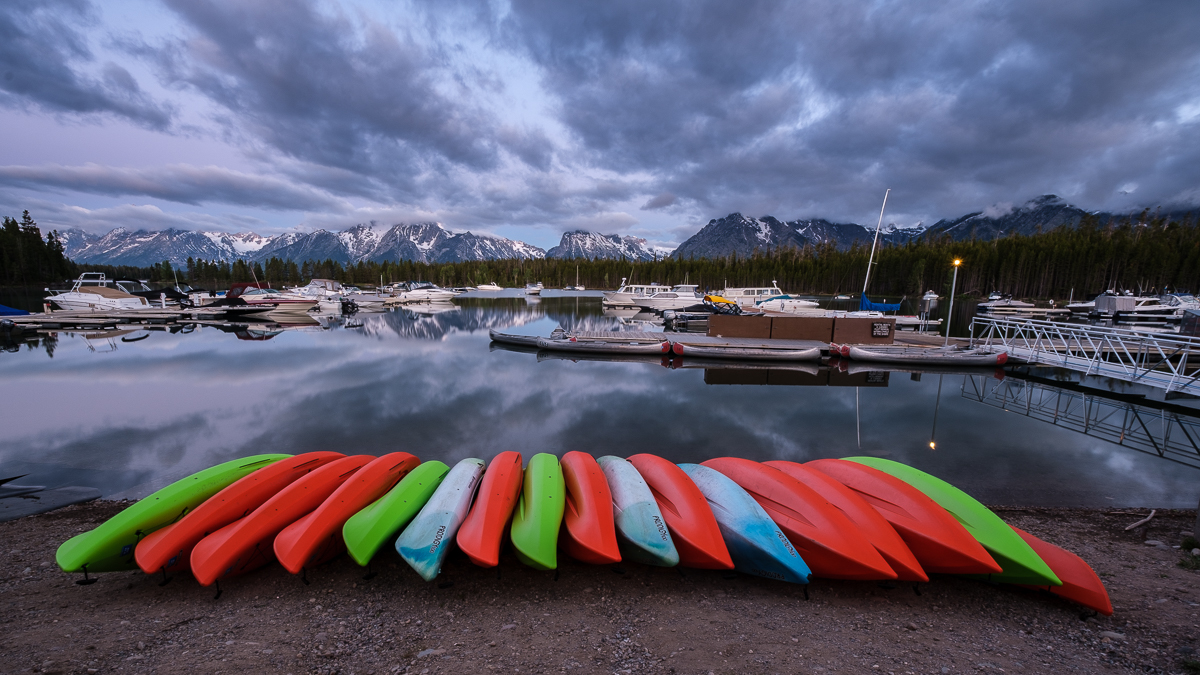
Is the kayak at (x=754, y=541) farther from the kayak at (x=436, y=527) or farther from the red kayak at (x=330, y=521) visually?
the red kayak at (x=330, y=521)

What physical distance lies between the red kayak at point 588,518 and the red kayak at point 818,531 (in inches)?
83.8

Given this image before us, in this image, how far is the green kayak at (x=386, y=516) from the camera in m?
4.84

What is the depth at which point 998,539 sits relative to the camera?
485 cm

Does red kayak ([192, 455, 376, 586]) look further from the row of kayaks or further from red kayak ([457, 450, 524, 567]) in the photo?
red kayak ([457, 450, 524, 567])

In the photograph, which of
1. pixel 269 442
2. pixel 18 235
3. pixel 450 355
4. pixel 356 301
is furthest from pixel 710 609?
pixel 18 235

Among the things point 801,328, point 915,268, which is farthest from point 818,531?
point 915,268

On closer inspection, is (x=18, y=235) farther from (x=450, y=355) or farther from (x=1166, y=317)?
(x=1166, y=317)

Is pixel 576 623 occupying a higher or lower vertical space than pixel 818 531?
lower

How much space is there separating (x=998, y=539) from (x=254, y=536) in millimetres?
8638

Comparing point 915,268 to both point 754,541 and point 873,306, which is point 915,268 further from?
point 754,541

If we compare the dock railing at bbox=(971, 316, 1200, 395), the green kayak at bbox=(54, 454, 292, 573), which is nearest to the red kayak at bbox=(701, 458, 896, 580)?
the green kayak at bbox=(54, 454, 292, 573)

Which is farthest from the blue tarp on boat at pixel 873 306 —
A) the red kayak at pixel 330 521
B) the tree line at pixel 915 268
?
the tree line at pixel 915 268

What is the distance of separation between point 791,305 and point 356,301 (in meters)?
52.2

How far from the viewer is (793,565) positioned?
15.0 ft
